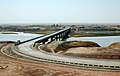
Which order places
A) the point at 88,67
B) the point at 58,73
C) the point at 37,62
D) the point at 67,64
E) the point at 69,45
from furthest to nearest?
the point at 69,45
the point at 37,62
the point at 67,64
the point at 88,67
the point at 58,73

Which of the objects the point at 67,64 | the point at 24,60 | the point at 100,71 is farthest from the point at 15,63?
the point at 100,71

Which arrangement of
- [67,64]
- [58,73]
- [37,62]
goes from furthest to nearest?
1. [37,62]
2. [67,64]
3. [58,73]

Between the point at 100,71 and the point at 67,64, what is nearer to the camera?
the point at 100,71

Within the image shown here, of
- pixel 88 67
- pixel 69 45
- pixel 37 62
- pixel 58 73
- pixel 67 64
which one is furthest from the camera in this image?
pixel 69 45

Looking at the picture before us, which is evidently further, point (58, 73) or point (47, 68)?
point (47, 68)

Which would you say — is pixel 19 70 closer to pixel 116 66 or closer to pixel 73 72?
pixel 73 72

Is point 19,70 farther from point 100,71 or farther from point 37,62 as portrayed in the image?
point 100,71

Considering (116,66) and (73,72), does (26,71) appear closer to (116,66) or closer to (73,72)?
(73,72)

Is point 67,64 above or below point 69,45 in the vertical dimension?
above

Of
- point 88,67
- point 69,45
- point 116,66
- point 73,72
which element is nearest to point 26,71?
point 73,72
